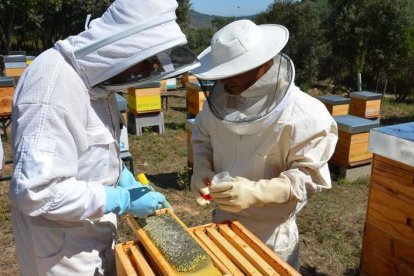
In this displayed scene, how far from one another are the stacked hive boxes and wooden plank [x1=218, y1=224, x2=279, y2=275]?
19.7ft

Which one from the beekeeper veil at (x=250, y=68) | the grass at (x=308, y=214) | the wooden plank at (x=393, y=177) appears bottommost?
the grass at (x=308, y=214)

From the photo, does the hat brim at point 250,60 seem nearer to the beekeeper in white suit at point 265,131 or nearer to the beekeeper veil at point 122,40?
the beekeeper in white suit at point 265,131

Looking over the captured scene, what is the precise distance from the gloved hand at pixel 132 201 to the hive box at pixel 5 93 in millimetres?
5868

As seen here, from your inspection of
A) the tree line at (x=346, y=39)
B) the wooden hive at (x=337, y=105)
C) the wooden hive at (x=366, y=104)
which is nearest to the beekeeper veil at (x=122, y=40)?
the wooden hive at (x=337, y=105)

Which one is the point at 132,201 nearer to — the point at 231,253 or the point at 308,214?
the point at 231,253

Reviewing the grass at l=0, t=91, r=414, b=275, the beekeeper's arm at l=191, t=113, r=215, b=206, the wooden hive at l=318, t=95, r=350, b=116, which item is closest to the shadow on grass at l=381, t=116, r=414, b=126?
the wooden hive at l=318, t=95, r=350, b=116

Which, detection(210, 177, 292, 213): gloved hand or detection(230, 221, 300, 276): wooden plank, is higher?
detection(210, 177, 292, 213): gloved hand

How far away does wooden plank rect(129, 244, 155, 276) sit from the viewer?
1291 mm

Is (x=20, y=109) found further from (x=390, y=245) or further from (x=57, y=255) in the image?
(x=390, y=245)

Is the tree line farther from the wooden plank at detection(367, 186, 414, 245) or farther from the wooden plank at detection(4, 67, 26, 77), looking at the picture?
the wooden plank at detection(367, 186, 414, 245)

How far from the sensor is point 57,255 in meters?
1.59

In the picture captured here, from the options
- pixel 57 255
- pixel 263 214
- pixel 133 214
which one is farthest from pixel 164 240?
pixel 263 214

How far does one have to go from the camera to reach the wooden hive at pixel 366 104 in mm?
7898

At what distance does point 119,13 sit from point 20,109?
0.50m
